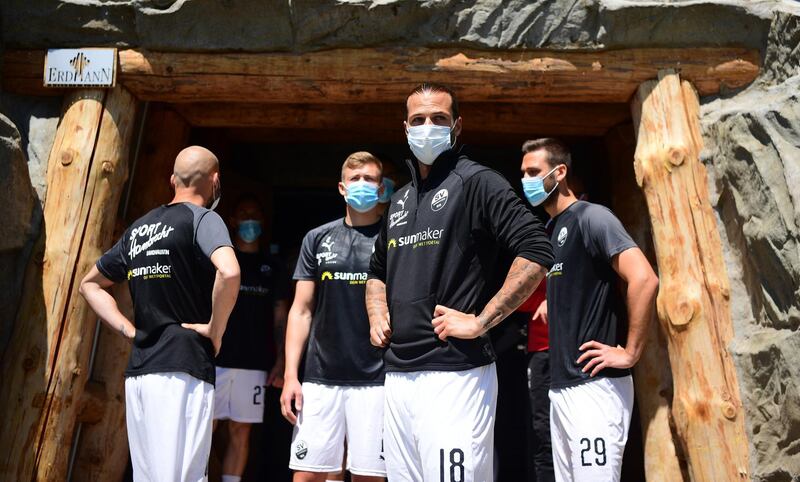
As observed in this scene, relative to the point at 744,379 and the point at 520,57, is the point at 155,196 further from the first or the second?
the point at 744,379

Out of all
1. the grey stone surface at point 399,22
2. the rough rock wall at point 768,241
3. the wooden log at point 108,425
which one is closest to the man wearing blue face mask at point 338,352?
the grey stone surface at point 399,22

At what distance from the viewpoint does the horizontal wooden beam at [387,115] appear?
6121 millimetres

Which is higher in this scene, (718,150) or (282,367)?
(718,150)

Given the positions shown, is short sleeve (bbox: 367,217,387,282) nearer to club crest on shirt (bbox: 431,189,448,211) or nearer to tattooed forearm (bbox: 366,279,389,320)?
tattooed forearm (bbox: 366,279,389,320)

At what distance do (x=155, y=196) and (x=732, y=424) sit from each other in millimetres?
4060

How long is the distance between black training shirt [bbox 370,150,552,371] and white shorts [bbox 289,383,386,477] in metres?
1.11

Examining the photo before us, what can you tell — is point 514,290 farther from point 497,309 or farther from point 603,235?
point 603,235

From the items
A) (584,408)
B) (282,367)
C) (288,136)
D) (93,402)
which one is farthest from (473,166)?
(288,136)

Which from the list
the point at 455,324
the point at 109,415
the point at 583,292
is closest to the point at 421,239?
the point at 455,324

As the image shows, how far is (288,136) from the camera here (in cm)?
737

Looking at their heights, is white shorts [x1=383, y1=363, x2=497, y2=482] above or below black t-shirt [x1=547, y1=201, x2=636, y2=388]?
below

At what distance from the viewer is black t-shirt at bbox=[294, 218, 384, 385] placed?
173 inches

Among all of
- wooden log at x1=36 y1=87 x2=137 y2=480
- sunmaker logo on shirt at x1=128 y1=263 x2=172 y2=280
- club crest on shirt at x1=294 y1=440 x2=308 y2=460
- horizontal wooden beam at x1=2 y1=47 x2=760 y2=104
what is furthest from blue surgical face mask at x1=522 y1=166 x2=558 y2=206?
wooden log at x1=36 y1=87 x2=137 y2=480

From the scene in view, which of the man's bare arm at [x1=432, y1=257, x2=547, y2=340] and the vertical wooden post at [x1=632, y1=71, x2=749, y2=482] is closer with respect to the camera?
the man's bare arm at [x1=432, y1=257, x2=547, y2=340]
